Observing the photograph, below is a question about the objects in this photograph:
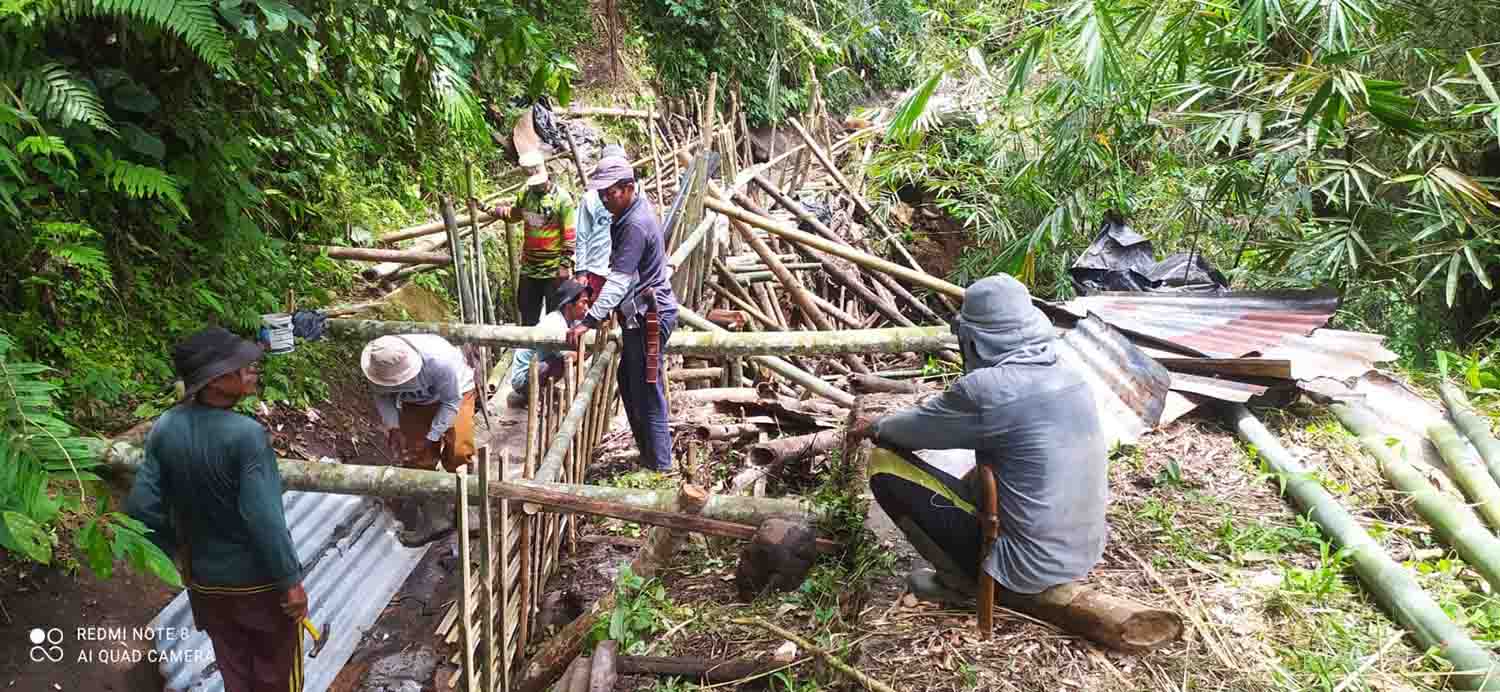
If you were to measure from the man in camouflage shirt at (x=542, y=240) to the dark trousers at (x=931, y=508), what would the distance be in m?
3.30

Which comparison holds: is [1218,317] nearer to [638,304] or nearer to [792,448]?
[792,448]

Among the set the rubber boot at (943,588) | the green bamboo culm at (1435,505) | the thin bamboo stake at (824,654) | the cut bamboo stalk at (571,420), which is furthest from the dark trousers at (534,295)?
the green bamboo culm at (1435,505)

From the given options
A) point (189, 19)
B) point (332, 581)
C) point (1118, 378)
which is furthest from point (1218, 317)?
point (189, 19)

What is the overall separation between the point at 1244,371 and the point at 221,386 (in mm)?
4561

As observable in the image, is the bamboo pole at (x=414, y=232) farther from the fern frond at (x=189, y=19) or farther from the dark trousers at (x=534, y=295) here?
the fern frond at (x=189, y=19)

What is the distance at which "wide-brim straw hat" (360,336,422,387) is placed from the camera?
4.04 m

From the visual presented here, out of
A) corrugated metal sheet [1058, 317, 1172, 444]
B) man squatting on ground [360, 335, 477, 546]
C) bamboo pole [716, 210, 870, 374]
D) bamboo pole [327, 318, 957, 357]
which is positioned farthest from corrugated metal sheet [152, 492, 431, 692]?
bamboo pole [716, 210, 870, 374]

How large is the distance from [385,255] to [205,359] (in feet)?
9.52

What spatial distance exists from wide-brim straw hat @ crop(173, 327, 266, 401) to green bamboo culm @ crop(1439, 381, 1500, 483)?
488cm

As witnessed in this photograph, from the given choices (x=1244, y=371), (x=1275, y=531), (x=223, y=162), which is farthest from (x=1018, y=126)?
(x=223, y=162)

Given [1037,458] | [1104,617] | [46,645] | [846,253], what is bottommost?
[46,645]

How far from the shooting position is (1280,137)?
5.23 metres

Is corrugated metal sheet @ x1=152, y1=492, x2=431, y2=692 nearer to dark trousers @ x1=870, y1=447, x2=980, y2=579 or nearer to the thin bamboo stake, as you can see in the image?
the thin bamboo stake

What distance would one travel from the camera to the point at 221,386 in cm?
272
